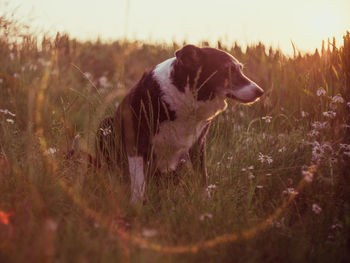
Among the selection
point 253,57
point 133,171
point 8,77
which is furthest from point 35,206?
point 253,57

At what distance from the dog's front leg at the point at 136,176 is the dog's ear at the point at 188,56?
0.97 m

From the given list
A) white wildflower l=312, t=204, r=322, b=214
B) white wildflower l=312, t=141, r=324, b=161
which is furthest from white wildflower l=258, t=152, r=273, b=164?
white wildflower l=312, t=204, r=322, b=214

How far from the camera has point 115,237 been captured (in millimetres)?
2570

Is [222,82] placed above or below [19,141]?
above

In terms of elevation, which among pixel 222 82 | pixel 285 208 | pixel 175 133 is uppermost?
pixel 222 82

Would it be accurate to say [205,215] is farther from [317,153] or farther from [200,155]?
[200,155]

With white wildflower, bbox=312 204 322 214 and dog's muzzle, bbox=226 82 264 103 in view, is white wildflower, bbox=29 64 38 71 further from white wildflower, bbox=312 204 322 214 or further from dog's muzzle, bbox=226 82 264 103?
white wildflower, bbox=312 204 322 214

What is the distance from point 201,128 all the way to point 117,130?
2.66 ft

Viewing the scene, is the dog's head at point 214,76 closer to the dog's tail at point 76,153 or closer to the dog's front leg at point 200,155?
the dog's front leg at point 200,155

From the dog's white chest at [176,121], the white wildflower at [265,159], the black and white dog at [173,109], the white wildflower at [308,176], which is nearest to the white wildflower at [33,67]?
the black and white dog at [173,109]

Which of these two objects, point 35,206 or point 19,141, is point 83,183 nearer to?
point 35,206

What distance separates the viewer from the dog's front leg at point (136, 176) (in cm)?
379

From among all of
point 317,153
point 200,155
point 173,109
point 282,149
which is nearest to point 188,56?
point 173,109

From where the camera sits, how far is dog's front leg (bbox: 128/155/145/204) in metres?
3.79
